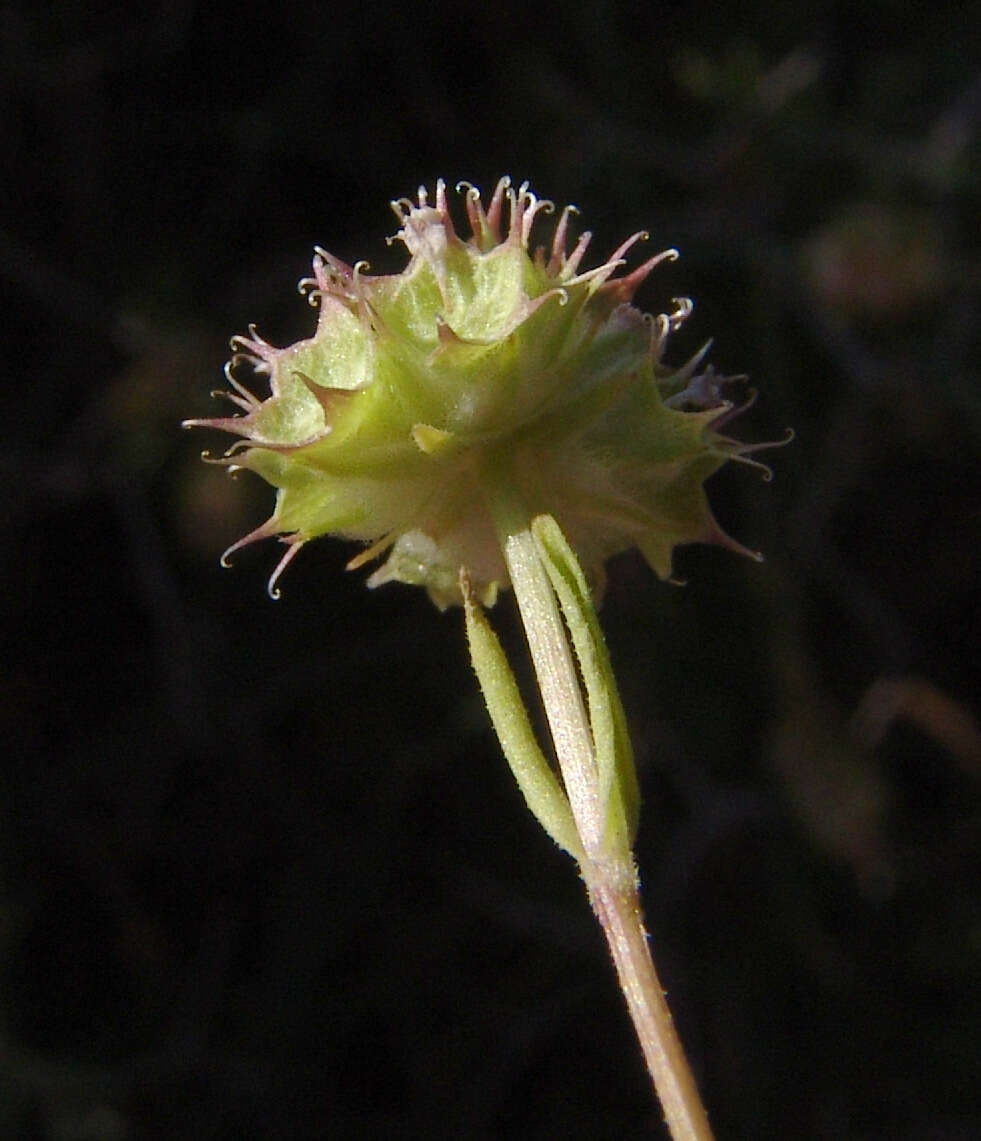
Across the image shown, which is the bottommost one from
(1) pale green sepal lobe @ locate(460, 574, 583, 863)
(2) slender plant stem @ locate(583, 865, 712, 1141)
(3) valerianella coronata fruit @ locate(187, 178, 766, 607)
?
(2) slender plant stem @ locate(583, 865, 712, 1141)

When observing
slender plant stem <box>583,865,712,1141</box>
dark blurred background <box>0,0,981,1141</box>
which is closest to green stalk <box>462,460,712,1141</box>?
slender plant stem <box>583,865,712,1141</box>

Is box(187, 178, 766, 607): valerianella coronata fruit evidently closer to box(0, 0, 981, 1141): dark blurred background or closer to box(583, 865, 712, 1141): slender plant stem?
box(583, 865, 712, 1141): slender plant stem

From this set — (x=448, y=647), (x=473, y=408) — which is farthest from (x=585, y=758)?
(x=448, y=647)

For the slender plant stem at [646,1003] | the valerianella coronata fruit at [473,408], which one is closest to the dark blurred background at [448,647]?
the valerianella coronata fruit at [473,408]

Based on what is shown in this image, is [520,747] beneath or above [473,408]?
beneath

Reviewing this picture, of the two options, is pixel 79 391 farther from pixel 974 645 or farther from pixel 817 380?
pixel 974 645

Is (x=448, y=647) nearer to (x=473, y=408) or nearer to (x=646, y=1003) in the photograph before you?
(x=473, y=408)

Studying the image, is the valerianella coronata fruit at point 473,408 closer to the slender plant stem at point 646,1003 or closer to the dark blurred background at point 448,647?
the slender plant stem at point 646,1003
